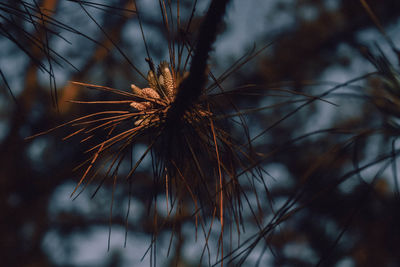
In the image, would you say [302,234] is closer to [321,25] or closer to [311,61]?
[311,61]

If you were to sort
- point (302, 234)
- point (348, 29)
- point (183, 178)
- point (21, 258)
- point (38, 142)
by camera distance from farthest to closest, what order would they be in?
point (38, 142) → point (21, 258) → point (302, 234) → point (348, 29) → point (183, 178)

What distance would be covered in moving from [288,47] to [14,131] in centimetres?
Answer: 168

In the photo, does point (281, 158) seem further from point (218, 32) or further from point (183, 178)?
point (218, 32)

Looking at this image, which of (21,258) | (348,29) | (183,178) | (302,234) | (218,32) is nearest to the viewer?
(218,32)

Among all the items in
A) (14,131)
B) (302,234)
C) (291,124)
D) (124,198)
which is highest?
(14,131)

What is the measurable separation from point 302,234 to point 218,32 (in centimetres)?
166

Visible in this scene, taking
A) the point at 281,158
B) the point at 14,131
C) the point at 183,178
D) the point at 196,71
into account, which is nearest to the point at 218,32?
the point at 196,71

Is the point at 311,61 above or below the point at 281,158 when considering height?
above

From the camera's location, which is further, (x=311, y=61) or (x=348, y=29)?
(x=311, y=61)

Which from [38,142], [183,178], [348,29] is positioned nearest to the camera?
[183,178]

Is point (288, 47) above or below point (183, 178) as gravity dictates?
above

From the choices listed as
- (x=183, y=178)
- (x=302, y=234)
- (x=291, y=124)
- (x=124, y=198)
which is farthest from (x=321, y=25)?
(x=183, y=178)

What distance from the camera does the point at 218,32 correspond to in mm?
319

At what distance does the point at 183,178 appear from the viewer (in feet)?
1.41
